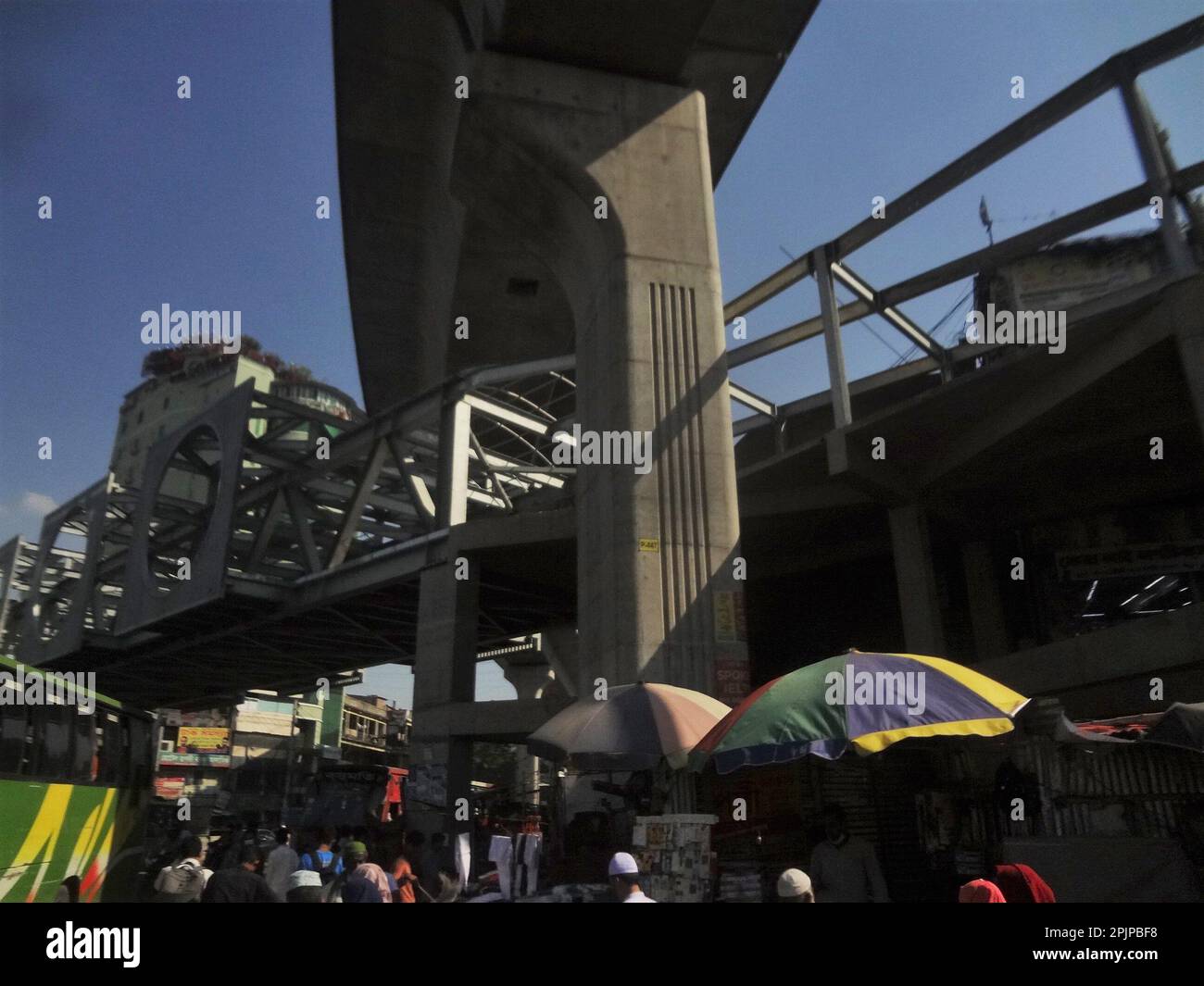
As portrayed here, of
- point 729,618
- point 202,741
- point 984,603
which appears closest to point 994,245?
point 984,603

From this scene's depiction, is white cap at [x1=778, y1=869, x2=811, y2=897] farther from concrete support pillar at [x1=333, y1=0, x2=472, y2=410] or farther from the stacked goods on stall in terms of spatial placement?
concrete support pillar at [x1=333, y1=0, x2=472, y2=410]

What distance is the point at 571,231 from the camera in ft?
63.3

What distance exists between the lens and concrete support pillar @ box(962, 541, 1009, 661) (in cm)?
2544

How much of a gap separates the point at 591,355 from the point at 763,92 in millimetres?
10121

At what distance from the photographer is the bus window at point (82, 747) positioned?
1200 centimetres

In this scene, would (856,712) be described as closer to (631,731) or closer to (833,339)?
(631,731)

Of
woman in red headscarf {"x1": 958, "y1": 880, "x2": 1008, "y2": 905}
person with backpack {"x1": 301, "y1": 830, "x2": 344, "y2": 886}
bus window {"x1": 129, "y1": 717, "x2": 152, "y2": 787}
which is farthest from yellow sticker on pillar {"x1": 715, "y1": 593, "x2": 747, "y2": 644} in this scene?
bus window {"x1": 129, "y1": 717, "x2": 152, "y2": 787}

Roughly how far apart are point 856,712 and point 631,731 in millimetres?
2664

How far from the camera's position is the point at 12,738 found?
10.1 meters

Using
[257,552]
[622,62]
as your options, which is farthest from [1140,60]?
[257,552]

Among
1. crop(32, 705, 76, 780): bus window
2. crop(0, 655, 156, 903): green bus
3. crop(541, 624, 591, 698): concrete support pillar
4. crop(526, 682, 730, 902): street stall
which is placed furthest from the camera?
crop(541, 624, 591, 698): concrete support pillar

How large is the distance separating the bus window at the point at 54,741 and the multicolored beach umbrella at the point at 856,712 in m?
8.58

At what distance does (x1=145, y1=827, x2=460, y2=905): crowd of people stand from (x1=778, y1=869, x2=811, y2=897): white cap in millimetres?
2788
